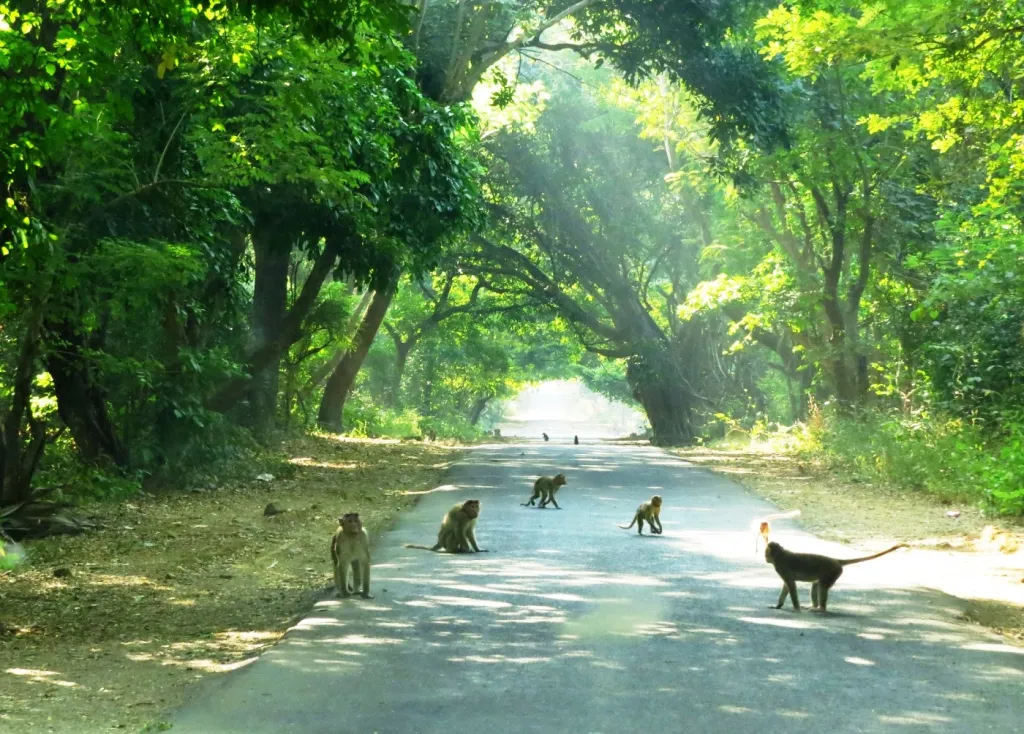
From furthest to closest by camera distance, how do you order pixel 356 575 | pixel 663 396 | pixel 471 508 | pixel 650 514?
pixel 663 396 → pixel 650 514 → pixel 471 508 → pixel 356 575

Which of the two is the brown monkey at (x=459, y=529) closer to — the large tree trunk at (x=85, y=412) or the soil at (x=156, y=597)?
the soil at (x=156, y=597)

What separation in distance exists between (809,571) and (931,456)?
12.3 metres

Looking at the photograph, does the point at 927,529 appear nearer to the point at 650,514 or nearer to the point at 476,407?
the point at 650,514

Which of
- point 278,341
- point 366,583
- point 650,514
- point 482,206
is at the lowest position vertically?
point 366,583

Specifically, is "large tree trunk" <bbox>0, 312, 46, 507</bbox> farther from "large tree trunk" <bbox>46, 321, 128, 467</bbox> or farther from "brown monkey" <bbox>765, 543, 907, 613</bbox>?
"brown monkey" <bbox>765, 543, 907, 613</bbox>

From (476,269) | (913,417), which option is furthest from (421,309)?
(913,417)

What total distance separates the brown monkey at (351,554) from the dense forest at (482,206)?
320 centimetres

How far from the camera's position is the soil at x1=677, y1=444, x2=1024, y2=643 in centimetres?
1079

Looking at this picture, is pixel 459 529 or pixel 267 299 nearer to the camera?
pixel 459 529

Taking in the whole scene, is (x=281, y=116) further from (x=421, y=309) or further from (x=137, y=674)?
(x=421, y=309)

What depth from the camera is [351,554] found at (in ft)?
32.7

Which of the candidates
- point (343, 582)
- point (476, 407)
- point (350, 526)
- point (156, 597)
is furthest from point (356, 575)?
point (476, 407)

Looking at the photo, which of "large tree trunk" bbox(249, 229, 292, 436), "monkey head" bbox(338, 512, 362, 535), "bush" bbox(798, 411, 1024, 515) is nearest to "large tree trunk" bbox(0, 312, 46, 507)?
"monkey head" bbox(338, 512, 362, 535)

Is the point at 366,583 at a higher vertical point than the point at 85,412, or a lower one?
lower
